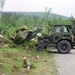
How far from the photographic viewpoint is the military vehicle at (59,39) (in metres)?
20.8

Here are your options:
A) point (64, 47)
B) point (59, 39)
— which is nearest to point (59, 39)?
point (59, 39)

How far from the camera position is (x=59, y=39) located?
68.8ft

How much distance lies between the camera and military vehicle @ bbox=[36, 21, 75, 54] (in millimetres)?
20844

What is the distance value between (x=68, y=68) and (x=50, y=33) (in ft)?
25.6

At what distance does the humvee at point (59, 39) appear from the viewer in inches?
821

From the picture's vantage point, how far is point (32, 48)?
20.4 metres

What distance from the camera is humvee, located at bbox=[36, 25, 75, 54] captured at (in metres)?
20.8

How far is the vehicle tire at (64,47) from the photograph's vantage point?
20.9m

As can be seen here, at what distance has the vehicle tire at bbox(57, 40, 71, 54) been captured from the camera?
20.9 m

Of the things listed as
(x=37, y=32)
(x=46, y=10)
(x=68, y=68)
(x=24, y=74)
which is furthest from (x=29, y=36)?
(x=46, y=10)

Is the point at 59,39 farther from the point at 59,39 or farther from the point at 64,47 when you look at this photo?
the point at 64,47

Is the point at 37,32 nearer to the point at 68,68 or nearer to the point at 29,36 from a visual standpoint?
the point at 29,36

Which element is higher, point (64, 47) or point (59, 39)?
point (59, 39)

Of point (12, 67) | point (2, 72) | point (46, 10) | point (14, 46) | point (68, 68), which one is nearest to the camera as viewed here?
point (2, 72)
